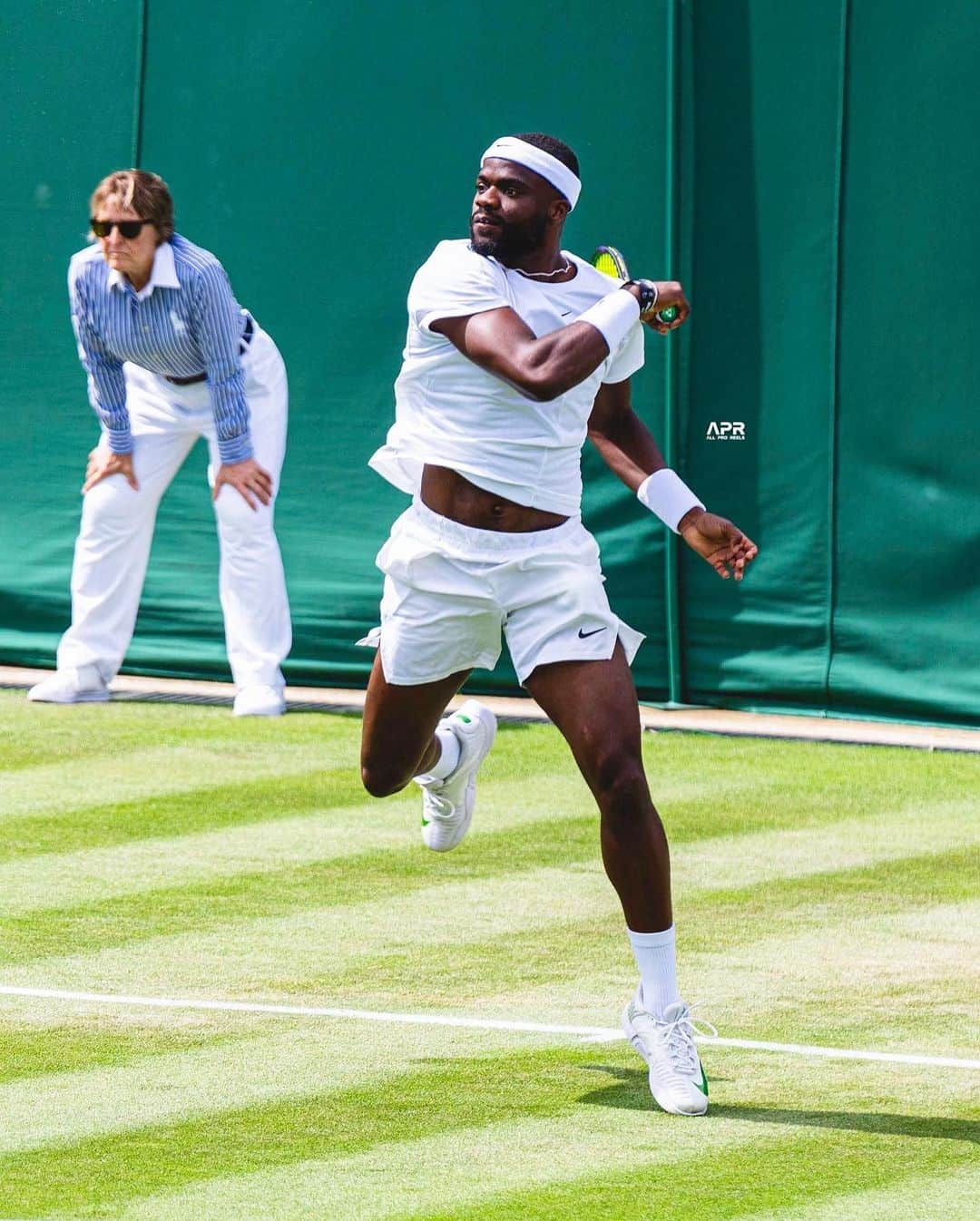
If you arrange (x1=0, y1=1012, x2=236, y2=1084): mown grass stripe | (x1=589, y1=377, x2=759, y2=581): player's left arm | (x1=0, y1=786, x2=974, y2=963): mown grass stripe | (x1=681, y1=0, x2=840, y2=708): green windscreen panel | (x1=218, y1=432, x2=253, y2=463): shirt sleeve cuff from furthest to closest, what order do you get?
(x1=681, y1=0, x2=840, y2=708): green windscreen panel < (x1=218, y1=432, x2=253, y2=463): shirt sleeve cuff < (x1=0, y1=786, x2=974, y2=963): mown grass stripe < (x1=589, y1=377, x2=759, y2=581): player's left arm < (x1=0, y1=1012, x2=236, y2=1084): mown grass stripe

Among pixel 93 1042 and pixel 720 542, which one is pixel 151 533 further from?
pixel 720 542

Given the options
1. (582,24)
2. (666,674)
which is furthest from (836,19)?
(666,674)

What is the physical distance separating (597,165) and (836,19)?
1.24 meters

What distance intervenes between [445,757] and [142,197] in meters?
4.29

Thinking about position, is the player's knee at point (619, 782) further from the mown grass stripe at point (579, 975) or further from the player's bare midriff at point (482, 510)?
the mown grass stripe at point (579, 975)

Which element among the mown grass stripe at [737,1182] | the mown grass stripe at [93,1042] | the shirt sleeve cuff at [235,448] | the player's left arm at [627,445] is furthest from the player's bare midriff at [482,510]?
the shirt sleeve cuff at [235,448]

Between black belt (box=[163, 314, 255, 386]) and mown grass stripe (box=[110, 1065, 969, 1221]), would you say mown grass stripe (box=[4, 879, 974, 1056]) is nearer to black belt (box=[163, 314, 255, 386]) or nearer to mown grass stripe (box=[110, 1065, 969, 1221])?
mown grass stripe (box=[110, 1065, 969, 1221])

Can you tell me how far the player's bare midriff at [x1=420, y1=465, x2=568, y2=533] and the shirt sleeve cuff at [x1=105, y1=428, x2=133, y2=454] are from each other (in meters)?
5.26

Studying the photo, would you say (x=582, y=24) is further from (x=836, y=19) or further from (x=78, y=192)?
(x=78, y=192)

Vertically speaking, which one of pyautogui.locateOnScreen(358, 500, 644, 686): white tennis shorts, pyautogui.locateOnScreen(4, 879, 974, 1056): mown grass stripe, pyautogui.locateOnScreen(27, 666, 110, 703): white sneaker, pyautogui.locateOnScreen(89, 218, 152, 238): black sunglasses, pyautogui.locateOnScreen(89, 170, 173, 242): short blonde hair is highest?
pyautogui.locateOnScreen(89, 170, 173, 242): short blonde hair

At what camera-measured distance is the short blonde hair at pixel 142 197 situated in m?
10.5

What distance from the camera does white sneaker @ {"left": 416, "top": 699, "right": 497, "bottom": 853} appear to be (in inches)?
279

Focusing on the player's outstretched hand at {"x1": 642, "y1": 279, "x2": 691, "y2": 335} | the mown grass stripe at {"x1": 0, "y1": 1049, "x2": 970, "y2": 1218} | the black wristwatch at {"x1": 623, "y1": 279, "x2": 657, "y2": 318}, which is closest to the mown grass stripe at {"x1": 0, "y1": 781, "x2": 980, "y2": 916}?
the mown grass stripe at {"x1": 0, "y1": 1049, "x2": 970, "y2": 1218}

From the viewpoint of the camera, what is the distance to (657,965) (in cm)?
574
